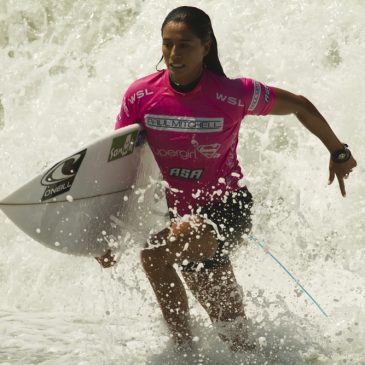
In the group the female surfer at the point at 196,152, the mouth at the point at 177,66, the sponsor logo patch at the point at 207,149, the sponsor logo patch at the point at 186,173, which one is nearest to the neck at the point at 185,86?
the female surfer at the point at 196,152

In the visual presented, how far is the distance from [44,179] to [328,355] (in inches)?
66.3

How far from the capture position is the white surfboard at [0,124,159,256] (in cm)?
391

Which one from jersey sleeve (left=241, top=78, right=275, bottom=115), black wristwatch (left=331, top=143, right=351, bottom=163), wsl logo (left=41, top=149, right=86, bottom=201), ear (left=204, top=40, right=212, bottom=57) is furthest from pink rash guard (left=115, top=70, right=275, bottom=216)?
black wristwatch (left=331, top=143, right=351, bottom=163)

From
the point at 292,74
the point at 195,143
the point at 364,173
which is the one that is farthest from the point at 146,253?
the point at 292,74

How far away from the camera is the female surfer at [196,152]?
3648 mm

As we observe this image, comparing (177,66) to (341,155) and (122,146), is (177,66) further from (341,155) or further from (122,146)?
(341,155)

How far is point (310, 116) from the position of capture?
3.95 metres

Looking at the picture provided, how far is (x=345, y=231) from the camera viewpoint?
6.33 meters

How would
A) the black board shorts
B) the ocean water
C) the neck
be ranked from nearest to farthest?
1. the neck
2. the black board shorts
3. the ocean water

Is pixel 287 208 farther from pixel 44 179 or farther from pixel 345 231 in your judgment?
pixel 44 179

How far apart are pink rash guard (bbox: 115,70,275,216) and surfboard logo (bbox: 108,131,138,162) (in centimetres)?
7

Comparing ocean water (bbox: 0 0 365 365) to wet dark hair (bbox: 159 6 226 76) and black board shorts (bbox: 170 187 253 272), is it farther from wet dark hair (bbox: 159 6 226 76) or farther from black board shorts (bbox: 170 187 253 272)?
wet dark hair (bbox: 159 6 226 76)

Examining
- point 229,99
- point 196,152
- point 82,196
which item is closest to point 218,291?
point 196,152

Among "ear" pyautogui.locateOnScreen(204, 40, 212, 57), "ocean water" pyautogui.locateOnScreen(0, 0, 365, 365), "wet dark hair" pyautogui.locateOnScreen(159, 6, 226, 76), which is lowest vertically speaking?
"ocean water" pyautogui.locateOnScreen(0, 0, 365, 365)
